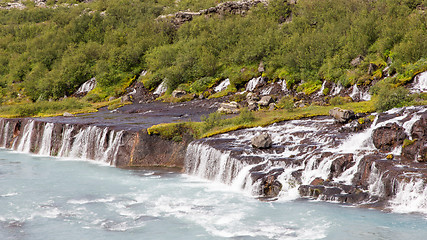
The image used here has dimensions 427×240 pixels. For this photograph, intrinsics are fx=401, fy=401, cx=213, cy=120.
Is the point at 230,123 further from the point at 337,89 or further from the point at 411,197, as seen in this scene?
the point at 411,197

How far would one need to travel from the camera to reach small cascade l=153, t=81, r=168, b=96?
250 feet

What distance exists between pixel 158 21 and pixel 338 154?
291 feet

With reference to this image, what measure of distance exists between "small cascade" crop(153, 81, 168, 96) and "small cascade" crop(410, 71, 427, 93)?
1795 inches

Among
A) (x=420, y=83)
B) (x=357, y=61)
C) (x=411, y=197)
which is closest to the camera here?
(x=411, y=197)

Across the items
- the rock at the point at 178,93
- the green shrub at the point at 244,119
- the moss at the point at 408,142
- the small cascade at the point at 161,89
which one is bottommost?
the moss at the point at 408,142

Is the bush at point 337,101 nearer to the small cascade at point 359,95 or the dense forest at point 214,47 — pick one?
the small cascade at point 359,95

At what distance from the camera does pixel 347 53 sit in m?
56.0

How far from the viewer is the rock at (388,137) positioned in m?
28.0

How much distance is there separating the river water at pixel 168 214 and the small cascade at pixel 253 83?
32.6 m

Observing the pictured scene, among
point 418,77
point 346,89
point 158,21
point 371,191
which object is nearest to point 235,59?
point 346,89

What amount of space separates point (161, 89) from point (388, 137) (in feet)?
177

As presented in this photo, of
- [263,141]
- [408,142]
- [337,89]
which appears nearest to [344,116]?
[408,142]

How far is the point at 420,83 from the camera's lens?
42.1 m

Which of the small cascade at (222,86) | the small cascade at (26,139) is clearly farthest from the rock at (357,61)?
the small cascade at (26,139)
